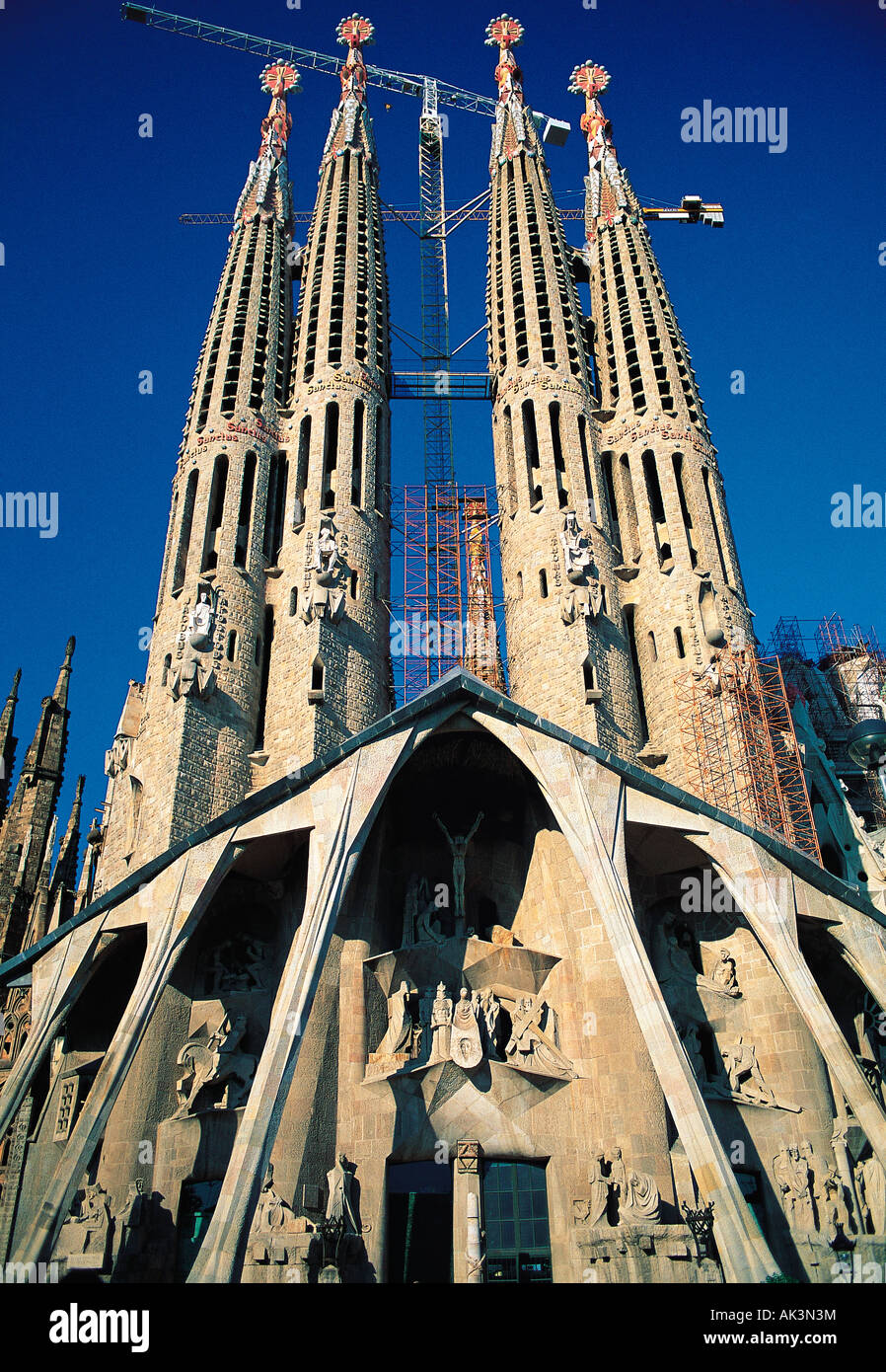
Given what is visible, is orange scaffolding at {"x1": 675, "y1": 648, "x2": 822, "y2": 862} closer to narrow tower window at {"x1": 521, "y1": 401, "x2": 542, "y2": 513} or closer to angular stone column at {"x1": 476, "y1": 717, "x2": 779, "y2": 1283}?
angular stone column at {"x1": 476, "y1": 717, "x2": 779, "y2": 1283}

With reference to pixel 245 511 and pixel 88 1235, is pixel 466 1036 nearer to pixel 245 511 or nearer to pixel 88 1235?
pixel 88 1235

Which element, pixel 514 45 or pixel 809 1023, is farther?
pixel 514 45

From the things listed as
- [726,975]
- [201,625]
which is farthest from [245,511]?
[726,975]

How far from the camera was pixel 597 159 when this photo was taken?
1470 inches

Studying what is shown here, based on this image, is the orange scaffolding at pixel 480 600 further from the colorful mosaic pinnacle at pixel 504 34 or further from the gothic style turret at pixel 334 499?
the colorful mosaic pinnacle at pixel 504 34

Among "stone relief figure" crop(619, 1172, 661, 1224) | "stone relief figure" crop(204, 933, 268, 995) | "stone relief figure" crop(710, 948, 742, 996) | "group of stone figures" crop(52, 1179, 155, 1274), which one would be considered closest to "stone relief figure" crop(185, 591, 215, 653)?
"stone relief figure" crop(204, 933, 268, 995)

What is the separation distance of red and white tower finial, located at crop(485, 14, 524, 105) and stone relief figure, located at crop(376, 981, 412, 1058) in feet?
109

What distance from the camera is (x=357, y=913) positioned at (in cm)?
2052

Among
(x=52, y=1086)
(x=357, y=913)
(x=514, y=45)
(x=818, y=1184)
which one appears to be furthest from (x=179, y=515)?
(x=514, y=45)

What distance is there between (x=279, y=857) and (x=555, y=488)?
12.5 meters

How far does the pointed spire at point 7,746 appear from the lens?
34.0 metres

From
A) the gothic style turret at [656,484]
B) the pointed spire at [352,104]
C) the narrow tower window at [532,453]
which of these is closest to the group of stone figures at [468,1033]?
the gothic style turret at [656,484]

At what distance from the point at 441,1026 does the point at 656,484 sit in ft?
50.9

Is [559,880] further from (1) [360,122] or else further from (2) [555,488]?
(1) [360,122]
